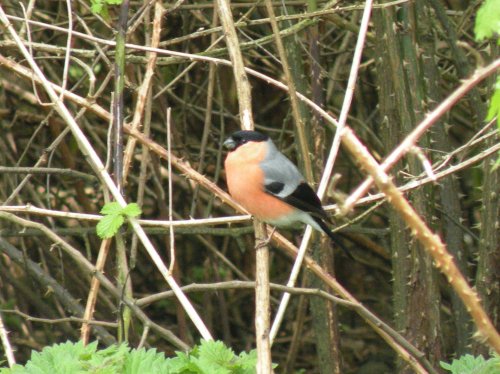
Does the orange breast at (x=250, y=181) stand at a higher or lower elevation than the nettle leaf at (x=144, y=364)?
higher

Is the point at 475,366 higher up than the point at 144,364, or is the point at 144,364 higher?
the point at 144,364

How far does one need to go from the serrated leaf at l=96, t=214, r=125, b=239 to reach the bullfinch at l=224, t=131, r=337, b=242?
1072mm

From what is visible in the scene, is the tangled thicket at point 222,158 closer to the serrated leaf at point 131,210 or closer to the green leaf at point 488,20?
the serrated leaf at point 131,210

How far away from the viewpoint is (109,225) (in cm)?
313

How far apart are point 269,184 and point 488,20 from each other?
96.2 inches

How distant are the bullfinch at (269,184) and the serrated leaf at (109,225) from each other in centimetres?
107

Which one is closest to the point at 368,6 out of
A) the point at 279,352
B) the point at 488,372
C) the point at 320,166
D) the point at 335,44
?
the point at 488,372

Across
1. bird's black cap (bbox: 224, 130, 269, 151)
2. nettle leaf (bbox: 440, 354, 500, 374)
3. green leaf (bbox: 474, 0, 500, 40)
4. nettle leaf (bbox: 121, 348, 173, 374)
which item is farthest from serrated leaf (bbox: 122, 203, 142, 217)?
green leaf (bbox: 474, 0, 500, 40)

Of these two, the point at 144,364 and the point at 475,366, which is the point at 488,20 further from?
the point at 144,364

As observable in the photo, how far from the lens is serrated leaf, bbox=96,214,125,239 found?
3105 millimetres

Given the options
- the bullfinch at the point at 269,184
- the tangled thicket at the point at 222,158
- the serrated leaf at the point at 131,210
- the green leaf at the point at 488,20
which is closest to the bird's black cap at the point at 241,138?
the bullfinch at the point at 269,184

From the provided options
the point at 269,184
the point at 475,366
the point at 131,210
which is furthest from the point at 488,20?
the point at 269,184

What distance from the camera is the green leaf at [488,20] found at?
1.99 m

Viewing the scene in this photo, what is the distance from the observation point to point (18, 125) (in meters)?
5.96
